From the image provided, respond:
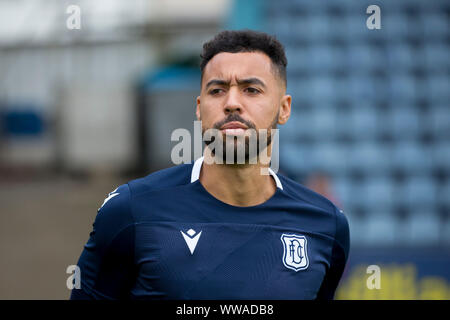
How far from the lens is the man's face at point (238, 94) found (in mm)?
2176

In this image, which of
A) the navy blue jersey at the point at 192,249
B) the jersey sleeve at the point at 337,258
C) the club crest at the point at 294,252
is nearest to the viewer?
the navy blue jersey at the point at 192,249

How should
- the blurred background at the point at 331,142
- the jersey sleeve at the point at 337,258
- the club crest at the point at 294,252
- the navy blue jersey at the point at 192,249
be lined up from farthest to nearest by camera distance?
the blurred background at the point at 331,142 < the jersey sleeve at the point at 337,258 < the club crest at the point at 294,252 < the navy blue jersey at the point at 192,249

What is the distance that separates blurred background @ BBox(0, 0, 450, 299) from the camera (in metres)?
6.53

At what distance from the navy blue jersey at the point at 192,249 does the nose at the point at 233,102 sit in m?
0.35

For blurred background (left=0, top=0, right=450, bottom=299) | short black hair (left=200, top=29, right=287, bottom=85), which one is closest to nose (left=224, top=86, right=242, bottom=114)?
short black hair (left=200, top=29, right=287, bottom=85)

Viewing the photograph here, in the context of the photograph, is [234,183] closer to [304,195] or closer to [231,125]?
[231,125]

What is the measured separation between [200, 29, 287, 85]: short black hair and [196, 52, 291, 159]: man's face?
0.03 meters

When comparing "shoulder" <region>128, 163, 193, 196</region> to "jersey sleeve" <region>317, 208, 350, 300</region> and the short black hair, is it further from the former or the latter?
"jersey sleeve" <region>317, 208, 350, 300</region>

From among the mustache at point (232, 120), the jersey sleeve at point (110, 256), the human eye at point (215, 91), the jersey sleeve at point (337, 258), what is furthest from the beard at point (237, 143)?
the jersey sleeve at point (337, 258)

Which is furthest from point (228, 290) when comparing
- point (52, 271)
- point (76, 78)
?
point (76, 78)

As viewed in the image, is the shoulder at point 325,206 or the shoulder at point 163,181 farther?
the shoulder at point 325,206

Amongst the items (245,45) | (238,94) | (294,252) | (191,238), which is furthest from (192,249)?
(245,45)

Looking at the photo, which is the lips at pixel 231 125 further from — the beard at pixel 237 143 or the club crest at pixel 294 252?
the club crest at pixel 294 252

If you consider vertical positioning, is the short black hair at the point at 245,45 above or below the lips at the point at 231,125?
above
